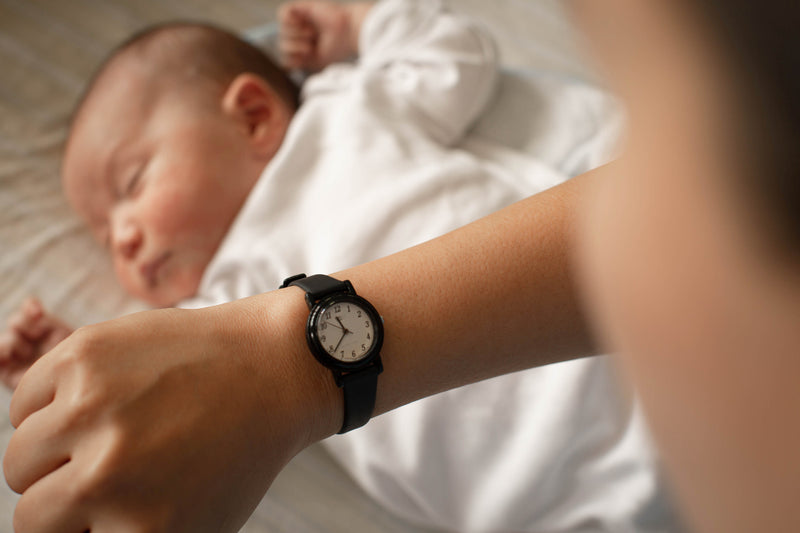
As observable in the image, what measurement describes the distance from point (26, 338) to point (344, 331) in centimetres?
74

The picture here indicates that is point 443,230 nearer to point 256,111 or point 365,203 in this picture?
point 365,203

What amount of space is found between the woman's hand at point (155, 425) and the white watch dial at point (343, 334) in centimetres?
4

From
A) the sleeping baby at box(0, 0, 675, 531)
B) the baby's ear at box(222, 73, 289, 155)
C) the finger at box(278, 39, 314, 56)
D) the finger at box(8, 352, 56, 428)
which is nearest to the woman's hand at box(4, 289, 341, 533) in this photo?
the finger at box(8, 352, 56, 428)

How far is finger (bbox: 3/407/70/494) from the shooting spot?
0.48m

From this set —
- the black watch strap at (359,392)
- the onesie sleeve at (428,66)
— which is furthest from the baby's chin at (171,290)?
the black watch strap at (359,392)

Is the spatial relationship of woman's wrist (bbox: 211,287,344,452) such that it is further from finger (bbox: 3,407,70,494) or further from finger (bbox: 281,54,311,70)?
finger (bbox: 281,54,311,70)

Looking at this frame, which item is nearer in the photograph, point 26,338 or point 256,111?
point 26,338

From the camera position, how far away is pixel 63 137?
132 cm

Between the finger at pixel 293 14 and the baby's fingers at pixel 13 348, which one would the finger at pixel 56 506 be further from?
the finger at pixel 293 14

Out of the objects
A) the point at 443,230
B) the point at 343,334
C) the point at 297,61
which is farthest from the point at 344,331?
the point at 297,61

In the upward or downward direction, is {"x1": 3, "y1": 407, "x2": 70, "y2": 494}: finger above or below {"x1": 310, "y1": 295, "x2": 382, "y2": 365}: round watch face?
below

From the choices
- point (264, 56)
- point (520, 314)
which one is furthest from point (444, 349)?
point (264, 56)

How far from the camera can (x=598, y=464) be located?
86cm

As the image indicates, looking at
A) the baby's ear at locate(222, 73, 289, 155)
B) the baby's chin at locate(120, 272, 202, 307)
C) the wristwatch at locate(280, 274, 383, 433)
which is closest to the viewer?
the wristwatch at locate(280, 274, 383, 433)
